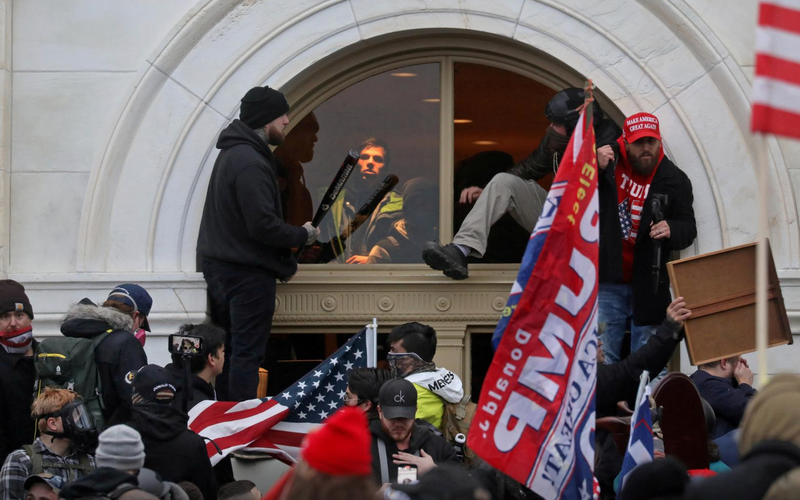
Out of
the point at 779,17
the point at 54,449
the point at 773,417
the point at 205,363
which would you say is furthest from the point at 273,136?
the point at 773,417

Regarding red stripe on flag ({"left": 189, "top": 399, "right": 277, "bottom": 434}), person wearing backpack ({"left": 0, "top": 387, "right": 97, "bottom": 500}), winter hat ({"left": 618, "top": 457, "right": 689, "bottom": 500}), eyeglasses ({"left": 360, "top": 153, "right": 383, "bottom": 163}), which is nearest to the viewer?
winter hat ({"left": 618, "top": 457, "right": 689, "bottom": 500})

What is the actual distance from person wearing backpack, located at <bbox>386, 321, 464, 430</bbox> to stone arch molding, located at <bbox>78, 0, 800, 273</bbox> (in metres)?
1.92

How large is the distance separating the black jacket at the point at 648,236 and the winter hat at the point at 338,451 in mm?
5240

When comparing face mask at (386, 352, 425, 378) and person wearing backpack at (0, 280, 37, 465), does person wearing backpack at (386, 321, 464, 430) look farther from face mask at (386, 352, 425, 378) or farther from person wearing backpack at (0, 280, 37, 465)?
person wearing backpack at (0, 280, 37, 465)

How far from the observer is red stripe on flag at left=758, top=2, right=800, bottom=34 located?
466 cm

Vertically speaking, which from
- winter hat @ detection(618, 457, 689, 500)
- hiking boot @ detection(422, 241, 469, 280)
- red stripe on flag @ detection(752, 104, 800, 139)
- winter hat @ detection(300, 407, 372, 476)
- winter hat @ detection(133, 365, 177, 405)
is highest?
red stripe on flag @ detection(752, 104, 800, 139)

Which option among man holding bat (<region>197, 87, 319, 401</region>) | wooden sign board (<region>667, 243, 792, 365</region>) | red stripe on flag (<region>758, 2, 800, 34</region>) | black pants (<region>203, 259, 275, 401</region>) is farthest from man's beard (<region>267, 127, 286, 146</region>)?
red stripe on flag (<region>758, 2, 800, 34</region>)

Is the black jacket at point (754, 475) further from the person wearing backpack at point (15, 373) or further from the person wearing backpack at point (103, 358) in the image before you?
the person wearing backpack at point (15, 373)

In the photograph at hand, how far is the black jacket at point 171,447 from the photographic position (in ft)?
22.2

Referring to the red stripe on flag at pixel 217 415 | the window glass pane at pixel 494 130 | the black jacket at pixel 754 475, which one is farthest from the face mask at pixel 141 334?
the black jacket at pixel 754 475

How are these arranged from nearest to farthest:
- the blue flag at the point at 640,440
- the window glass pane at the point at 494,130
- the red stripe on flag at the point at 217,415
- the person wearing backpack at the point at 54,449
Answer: the blue flag at the point at 640,440
the person wearing backpack at the point at 54,449
the red stripe on flag at the point at 217,415
the window glass pane at the point at 494,130

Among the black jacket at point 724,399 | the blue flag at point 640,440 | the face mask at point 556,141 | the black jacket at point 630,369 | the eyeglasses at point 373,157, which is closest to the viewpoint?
the blue flag at point 640,440

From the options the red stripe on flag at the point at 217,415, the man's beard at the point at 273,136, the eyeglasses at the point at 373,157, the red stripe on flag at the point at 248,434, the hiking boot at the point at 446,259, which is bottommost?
the red stripe on flag at the point at 248,434

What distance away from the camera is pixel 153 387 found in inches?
272
